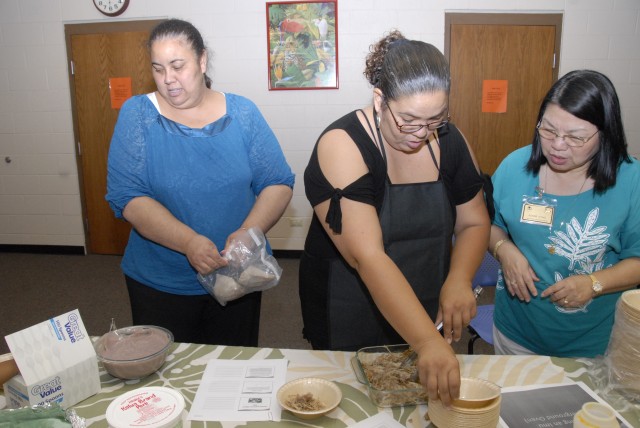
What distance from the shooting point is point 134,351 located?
1.26 meters

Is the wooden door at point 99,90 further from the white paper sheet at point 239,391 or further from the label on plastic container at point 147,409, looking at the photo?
the label on plastic container at point 147,409

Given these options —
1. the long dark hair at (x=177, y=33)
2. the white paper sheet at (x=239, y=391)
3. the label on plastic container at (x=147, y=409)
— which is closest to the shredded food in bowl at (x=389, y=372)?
the white paper sheet at (x=239, y=391)

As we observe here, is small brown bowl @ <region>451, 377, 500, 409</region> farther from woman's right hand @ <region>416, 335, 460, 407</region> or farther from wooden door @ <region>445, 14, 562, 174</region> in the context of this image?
wooden door @ <region>445, 14, 562, 174</region>

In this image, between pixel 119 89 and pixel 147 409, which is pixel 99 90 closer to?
pixel 119 89

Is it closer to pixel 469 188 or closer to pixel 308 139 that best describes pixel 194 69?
pixel 469 188

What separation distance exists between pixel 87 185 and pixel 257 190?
3400mm

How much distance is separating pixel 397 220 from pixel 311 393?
1.63 ft

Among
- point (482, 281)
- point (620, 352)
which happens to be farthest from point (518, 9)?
point (620, 352)

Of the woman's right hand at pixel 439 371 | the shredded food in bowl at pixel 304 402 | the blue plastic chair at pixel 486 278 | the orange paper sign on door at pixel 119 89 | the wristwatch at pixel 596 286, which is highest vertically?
the orange paper sign on door at pixel 119 89

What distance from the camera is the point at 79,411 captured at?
3.72 feet

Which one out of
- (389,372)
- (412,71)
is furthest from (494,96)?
(389,372)

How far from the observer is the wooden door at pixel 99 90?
427cm

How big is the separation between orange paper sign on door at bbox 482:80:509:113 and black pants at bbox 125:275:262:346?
3.15 m

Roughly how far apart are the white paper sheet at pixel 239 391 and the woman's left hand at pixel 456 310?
1.38 feet
